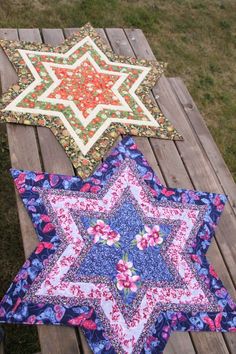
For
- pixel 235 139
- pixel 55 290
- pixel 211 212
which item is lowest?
pixel 235 139

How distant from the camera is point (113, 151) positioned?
6.95ft

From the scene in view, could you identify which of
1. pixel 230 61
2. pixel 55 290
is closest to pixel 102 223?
pixel 55 290

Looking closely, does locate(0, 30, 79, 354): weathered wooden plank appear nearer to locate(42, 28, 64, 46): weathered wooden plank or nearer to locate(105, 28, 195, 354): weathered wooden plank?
locate(42, 28, 64, 46): weathered wooden plank

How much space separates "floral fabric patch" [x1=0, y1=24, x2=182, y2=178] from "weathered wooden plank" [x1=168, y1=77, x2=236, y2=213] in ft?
0.59

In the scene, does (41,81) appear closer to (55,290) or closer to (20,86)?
(20,86)

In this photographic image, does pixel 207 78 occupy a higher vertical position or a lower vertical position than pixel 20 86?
lower

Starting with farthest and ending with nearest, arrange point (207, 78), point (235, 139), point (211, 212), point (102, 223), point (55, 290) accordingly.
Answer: point (207, 78), point (235, 139), point (211, 212), point (102, 223), point (55, 290)

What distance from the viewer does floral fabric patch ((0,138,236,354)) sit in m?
1.61

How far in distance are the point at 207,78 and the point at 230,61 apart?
0.44 metres

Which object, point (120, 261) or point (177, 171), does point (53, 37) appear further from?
point (120, 261)

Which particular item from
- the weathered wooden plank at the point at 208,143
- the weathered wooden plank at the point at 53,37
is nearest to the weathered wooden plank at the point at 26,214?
the weathered wooden plank at the point at 53,37

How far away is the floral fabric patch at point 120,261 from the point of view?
5.27 feet

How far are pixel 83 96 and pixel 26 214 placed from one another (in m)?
0.79

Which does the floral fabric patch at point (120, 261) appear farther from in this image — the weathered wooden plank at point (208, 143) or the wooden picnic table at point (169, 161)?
the weathered wooden plank at point (208, 143)
